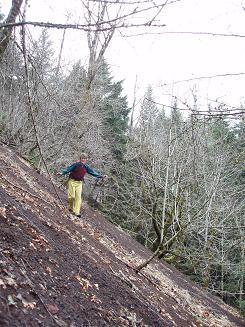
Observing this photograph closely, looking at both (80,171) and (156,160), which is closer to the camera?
(80,171)

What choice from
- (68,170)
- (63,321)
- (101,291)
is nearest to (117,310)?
(101,291)

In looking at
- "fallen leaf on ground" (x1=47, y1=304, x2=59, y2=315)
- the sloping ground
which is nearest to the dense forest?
the sloping ground

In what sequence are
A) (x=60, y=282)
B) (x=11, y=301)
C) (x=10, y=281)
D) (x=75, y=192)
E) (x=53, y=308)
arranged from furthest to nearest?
(x=75, y=192) < (x=60, y=282) < (x=53, y=308) < (x=10, y=281) < (x=11, y=301)

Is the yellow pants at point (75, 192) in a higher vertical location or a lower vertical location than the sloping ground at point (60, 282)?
higher

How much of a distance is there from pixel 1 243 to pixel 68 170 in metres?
5.45

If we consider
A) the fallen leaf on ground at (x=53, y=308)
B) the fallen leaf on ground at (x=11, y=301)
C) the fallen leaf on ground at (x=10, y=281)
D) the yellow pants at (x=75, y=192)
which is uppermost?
the yellow pants at (x=75, y=192)

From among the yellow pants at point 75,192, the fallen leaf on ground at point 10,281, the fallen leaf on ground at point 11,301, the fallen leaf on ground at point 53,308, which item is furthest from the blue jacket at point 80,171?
the fallen leaf on ground at point 11,301

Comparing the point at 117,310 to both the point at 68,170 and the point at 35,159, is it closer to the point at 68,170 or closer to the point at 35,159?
the point at 68,170

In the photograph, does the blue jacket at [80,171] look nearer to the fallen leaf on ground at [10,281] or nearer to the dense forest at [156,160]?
the dense forest at [156,160]

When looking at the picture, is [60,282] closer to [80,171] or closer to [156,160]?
[80,171]

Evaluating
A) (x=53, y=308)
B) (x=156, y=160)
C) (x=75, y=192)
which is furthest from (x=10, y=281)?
(x=156, y=160)

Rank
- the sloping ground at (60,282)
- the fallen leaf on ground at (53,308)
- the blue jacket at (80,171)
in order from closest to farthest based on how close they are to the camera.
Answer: the sloping ground at (60,282)
the fallen leaf on ground at (53,308)
the blue jacket at (80,171)

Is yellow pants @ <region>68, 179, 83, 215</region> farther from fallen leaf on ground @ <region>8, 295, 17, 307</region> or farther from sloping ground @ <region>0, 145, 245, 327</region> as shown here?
fallen leaf on ground @ <region>8, 295, 17, 307</region>

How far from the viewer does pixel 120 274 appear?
7.23 metres
